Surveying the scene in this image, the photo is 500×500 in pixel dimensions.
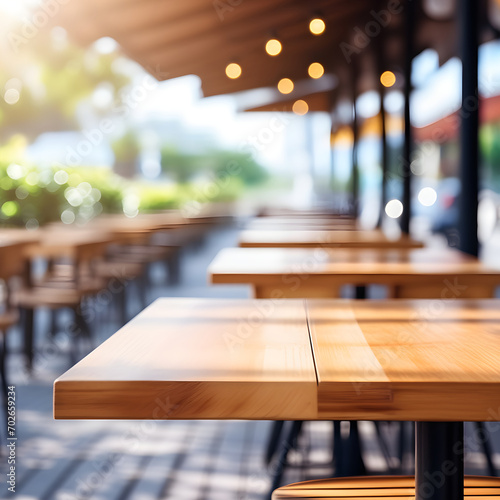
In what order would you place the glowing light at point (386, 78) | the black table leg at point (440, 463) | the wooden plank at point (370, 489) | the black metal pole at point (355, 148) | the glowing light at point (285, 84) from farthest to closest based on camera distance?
the glowing light at point (285, 84) → the black metal pole at point (355, 148) → the glowing light at point (386, 78) → the wooden plank at point (370, 489) → the black table leg at point (440, 463)

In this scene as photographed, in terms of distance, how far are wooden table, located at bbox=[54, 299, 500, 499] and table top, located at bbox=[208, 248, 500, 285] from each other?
2.28 ft

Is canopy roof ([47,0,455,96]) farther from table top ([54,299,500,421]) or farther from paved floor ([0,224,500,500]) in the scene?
table top ([54,299,500,421])

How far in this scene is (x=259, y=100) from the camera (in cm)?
936

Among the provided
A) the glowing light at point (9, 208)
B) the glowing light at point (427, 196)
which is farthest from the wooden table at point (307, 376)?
the glowing light at point (427, 196)

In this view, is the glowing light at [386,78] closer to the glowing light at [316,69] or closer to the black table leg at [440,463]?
the glowing light at [316,69]

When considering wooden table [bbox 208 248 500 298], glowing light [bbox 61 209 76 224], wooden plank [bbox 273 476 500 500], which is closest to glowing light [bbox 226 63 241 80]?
glowing light [bbox 61 209 76 224]

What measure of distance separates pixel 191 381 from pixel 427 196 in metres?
15.3

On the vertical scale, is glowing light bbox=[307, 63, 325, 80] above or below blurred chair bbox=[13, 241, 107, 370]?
above

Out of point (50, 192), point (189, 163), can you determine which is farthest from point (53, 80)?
point (50, 192)

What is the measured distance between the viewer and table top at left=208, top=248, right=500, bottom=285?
74.2 inches

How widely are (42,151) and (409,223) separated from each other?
67.0 ft

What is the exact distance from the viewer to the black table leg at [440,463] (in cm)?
98

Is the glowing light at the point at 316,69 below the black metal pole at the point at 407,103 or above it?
above

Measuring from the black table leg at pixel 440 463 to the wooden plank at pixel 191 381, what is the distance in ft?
0.76
